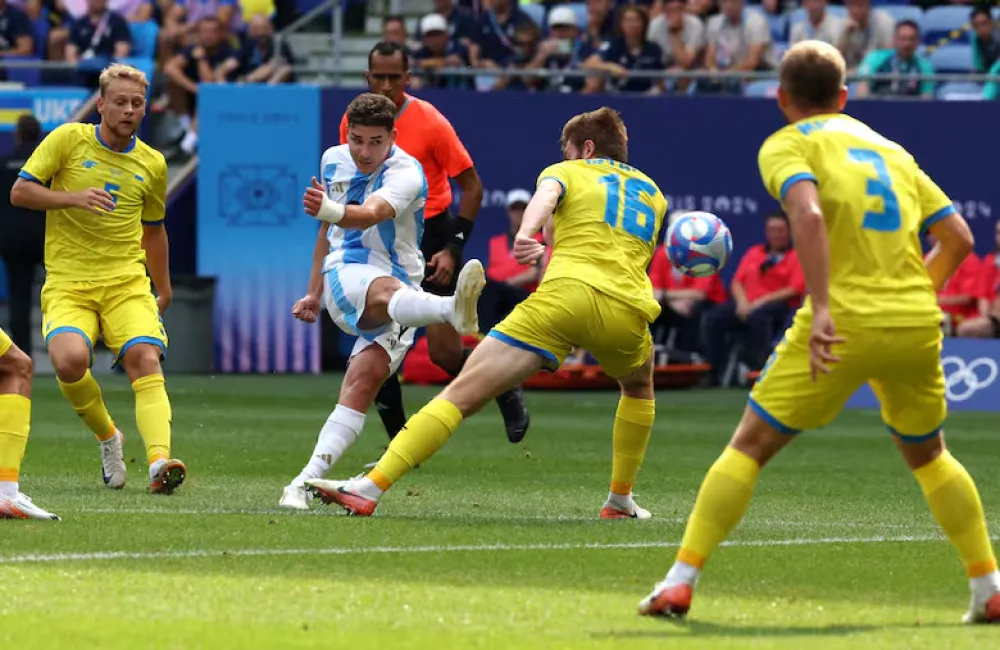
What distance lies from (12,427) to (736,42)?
1469cm

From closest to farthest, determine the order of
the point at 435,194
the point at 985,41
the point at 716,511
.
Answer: the point at 716,511 → the point at 435,194 → the point at 985,41

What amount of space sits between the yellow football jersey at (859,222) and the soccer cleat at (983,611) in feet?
2.98

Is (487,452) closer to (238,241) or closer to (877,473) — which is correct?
(877,473)

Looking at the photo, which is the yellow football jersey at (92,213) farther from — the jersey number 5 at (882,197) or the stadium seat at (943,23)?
the stadium seat at (943,23)

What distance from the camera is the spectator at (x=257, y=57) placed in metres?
22.4

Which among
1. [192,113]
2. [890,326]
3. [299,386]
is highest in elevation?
[890,326]

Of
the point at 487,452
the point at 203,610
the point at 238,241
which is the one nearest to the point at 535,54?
the point at 238,241

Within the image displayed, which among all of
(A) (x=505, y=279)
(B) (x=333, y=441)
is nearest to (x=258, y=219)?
(A) (x=505, y=279)

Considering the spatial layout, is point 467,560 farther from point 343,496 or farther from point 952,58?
point 952,58

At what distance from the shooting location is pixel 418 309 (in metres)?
9.24

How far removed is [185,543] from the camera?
7.84 meters

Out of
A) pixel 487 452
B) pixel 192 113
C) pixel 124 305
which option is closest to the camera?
Result: pixel 124 305

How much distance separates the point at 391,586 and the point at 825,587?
1551 mm

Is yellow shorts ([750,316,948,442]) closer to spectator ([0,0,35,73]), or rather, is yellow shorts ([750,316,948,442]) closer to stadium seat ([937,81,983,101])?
stadium seat ([937,81,983,101])
